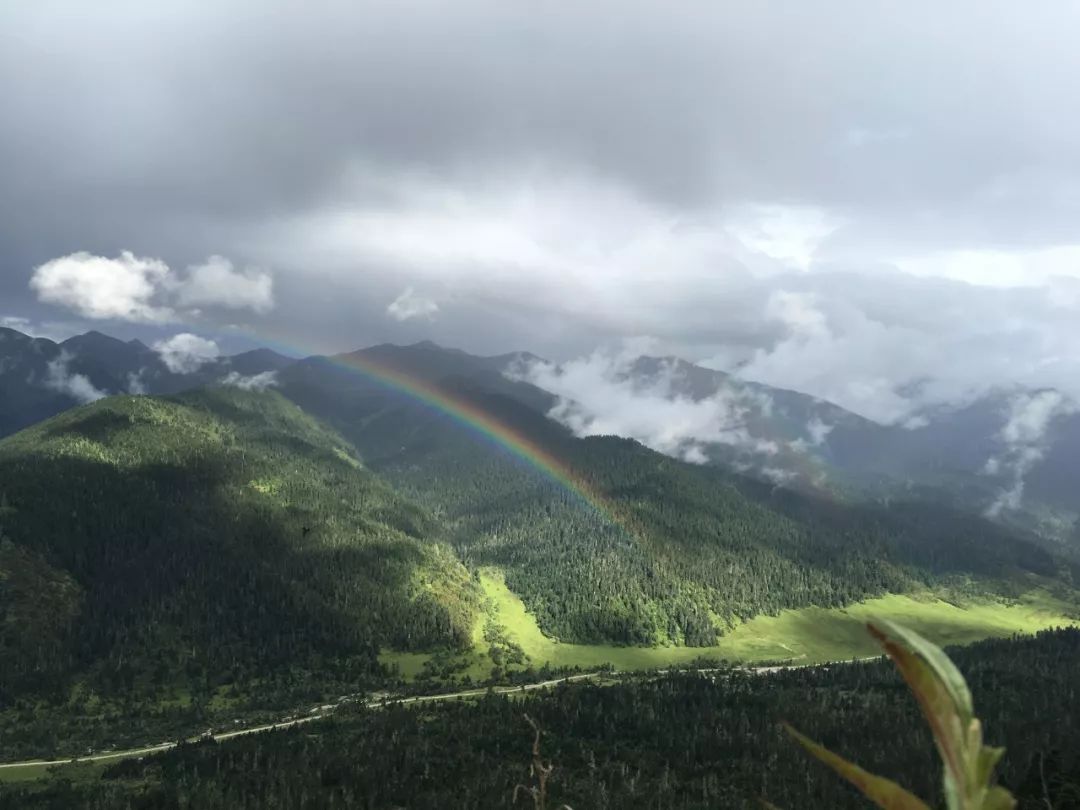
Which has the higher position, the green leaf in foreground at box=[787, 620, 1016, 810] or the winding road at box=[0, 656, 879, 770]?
the green leaf in foreground at box=[787, 620, 1016, 810]

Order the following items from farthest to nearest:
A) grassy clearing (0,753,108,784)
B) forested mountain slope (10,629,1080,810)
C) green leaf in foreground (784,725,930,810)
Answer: grassy clearing (0,753,108,784) < forested mountain slope (10,629,1080,810) < green leaf in foreground (784,725,930,810)

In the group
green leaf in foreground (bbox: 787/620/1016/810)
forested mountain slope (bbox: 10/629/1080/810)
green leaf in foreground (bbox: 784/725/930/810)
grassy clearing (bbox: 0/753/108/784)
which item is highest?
green leaf in foreground (bbox: 787/620/1016/810)

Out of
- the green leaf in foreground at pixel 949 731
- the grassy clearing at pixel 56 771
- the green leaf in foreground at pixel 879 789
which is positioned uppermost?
the green leaf in foreground at pixel 949 731

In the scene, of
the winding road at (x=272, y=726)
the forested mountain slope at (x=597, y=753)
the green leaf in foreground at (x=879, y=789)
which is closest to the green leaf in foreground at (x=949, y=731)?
the green leaf in foreground at (x=879, y=789)

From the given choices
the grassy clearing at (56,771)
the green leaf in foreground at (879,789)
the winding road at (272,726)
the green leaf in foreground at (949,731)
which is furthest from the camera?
the winding road at (272,726)

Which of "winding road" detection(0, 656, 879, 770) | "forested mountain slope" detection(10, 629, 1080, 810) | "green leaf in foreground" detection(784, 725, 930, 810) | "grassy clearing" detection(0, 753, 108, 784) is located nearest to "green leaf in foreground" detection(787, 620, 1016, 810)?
"green leaf in foreground" detection(784, 725, 930, 810)

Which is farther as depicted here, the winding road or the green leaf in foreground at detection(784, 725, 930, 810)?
the winding road

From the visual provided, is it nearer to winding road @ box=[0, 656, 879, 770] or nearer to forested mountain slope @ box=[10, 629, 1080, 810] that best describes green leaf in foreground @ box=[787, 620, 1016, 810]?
forested mountain slope @ box=[10, 629, 1080, 810]

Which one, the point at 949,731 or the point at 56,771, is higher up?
the point at 949,731

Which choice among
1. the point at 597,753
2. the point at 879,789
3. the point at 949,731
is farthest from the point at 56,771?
the point at 949,731

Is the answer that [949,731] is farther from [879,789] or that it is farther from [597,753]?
[597,753]

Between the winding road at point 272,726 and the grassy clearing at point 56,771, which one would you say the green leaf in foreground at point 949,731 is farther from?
the winding road at point 272,726

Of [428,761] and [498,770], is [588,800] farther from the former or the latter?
[428,761]
